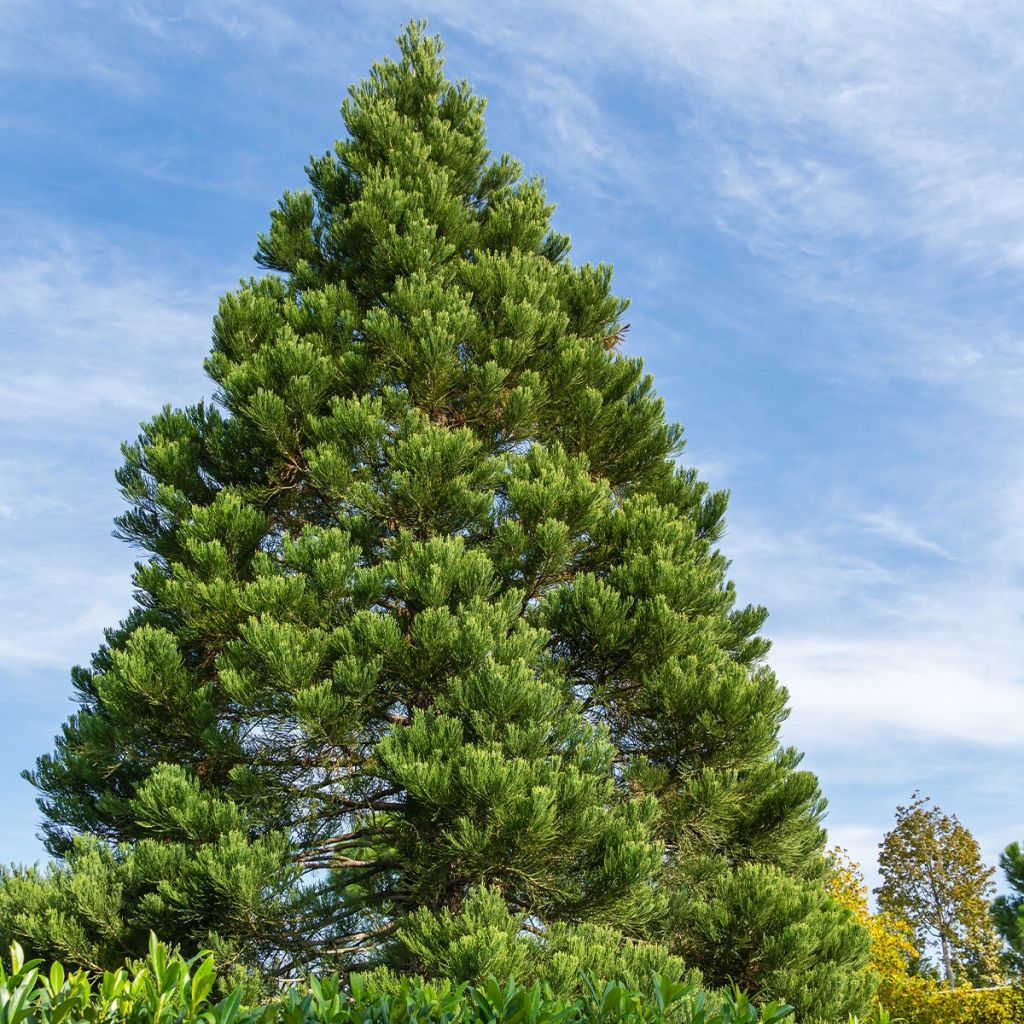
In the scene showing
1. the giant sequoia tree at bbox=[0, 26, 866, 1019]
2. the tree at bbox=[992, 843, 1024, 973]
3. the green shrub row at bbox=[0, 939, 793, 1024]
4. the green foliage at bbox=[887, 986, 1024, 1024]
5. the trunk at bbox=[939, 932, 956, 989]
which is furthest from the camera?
the trunk at bbox=[939, 932, 956, 989]

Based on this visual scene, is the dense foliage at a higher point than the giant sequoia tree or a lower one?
lower

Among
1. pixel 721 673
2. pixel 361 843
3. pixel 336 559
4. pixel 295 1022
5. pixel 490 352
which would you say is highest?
pixel 490 352

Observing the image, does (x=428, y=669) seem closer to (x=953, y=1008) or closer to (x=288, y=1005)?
(x=288, y=1005)

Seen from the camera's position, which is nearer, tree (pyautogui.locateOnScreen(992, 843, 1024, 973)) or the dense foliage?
the dense foliage

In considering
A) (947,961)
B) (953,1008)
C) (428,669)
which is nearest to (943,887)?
(947,961)

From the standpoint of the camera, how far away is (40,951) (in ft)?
24.0

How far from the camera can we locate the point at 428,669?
7621 millimetres

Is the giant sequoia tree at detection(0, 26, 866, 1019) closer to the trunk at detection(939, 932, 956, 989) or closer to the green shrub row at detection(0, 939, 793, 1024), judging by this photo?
the green shrub row at detection(0, 939, 793, 1024)

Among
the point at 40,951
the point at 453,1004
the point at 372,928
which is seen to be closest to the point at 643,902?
the point at 372,928

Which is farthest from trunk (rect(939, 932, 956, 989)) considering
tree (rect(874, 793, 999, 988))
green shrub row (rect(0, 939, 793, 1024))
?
green shrub row (rect(0, 939, 793, 1024))

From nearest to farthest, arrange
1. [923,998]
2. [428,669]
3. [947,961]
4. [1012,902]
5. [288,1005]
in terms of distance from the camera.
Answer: [288,1005]
[428,669]
[923,998]
[1012,902]
[947,961]

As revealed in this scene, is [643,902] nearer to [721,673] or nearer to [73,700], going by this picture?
[721,673]

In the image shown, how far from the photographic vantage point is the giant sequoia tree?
703 cm

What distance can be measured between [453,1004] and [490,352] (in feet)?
21.8
